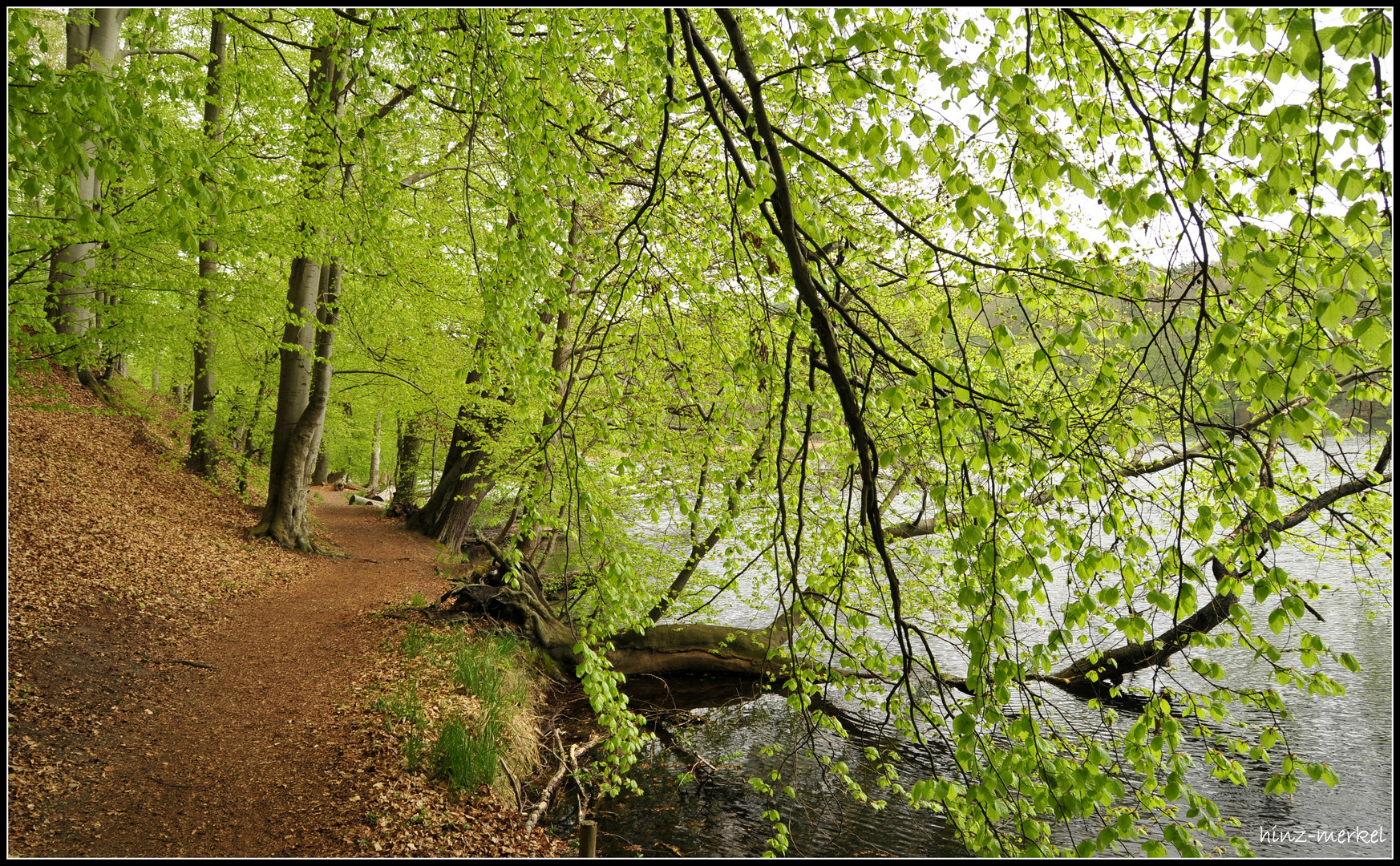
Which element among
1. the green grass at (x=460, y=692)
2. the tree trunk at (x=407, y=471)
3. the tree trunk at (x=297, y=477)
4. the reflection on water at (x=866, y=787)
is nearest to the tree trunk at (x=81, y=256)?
the tree trunk at (x=297, y=477)

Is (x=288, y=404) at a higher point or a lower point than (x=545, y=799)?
higher

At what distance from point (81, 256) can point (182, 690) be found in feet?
15.1

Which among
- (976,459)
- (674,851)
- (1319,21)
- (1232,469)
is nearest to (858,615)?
(976,459)

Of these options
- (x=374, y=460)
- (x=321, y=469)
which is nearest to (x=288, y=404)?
(x=374, y=460)

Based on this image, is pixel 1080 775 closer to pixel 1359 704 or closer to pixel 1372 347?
pixel 1372 347

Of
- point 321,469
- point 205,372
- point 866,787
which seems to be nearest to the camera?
point 866,787

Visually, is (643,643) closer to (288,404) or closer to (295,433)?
(295,433)

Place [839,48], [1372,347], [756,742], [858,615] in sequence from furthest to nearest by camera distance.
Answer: [756,742], [858,615], [839,48], [1372,347]

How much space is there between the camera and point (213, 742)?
507cm

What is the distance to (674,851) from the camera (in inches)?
227

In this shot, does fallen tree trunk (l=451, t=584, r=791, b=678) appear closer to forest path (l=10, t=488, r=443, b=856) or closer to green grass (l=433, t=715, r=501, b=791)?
forest path (l=10, t=488, r=443, b=856)

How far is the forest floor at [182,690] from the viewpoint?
4172mm

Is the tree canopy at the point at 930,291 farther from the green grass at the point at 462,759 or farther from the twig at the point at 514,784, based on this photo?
the twig at the point at 514,784

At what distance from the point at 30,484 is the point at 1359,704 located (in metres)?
15.4
